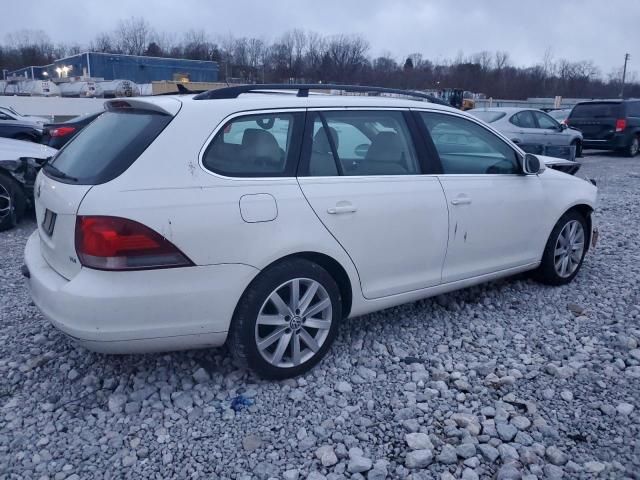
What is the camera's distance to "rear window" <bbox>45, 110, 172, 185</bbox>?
2.83 meters

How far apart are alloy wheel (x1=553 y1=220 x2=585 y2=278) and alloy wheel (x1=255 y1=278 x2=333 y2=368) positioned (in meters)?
2.47

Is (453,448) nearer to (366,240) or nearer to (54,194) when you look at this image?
(366,240)

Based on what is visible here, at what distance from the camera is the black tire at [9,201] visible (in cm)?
656

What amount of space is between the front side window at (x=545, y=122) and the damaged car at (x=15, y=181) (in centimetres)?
1107

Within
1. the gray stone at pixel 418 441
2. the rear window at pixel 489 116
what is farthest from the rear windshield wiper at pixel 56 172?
the rear window at pixel 489 116

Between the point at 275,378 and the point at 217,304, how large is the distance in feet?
2.10

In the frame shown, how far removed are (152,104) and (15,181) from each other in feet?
14.6

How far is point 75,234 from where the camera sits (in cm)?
276

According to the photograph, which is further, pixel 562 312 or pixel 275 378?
pixel 562 312

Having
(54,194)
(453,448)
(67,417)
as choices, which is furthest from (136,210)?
(453,448)

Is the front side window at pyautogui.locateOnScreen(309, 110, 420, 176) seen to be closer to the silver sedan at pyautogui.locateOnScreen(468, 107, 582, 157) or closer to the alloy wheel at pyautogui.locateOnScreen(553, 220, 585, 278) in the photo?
the alloy wheel at pyautogui.locateOnScreen(553, 220, 585, 278)

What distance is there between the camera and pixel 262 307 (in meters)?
3.05

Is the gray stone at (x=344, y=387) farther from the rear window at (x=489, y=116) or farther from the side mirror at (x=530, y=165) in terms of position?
the rear window at (x=489, y=116)

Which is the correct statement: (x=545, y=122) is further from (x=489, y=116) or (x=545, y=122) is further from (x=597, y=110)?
(x=597, y=110)
